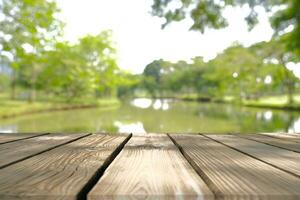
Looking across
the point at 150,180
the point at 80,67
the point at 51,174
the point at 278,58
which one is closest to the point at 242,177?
the point at 150,180

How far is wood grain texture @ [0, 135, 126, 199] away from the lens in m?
0.69

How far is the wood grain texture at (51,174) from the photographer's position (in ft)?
2.26

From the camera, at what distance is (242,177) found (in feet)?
2.75

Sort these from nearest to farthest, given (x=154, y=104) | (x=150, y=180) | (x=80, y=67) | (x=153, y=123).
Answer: (x=150, y=180)
(x=153, y=123)
(x=80, y=67)
(x=154, y=104)

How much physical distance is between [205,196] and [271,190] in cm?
19

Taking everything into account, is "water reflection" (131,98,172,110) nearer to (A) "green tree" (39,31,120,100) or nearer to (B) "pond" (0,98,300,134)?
→ (A) "green tree" (39,31,120,100)

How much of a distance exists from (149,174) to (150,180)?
0.07m

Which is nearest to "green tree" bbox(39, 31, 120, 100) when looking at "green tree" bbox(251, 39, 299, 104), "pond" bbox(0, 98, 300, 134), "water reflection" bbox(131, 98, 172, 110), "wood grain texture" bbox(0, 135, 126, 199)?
"water reflection" bbox(131, 98, 172, 110)

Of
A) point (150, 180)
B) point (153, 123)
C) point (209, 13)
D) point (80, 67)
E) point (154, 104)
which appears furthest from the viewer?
point (154, 104)

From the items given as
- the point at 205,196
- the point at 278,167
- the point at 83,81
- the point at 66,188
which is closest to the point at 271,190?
the point at 205,196

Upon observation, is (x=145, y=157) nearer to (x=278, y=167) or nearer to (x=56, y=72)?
(x=278, y=167)

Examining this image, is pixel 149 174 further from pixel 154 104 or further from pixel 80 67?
pixel 154 104

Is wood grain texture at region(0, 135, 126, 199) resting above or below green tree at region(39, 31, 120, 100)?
below

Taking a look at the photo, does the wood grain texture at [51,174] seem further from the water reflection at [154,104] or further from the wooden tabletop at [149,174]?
the water reflection at [154,104]
